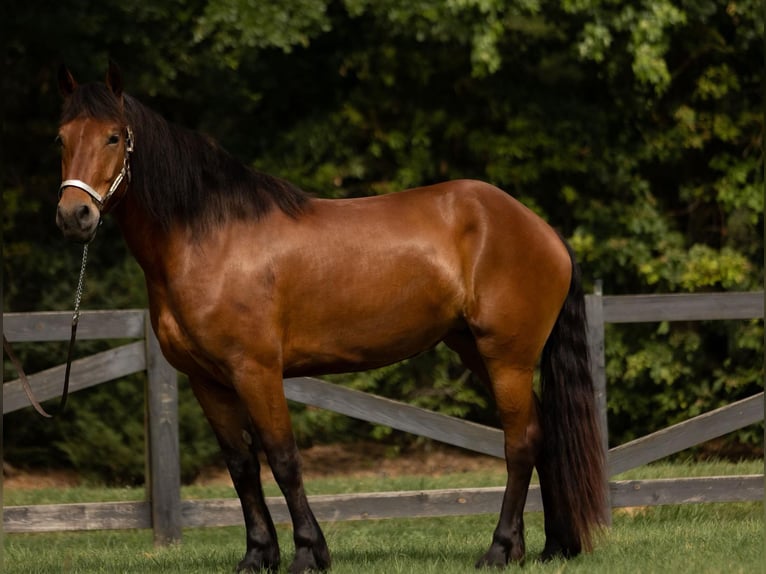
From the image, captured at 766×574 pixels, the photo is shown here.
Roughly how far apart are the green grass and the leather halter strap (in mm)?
1850

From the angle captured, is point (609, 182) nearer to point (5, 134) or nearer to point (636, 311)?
point (636, 311)

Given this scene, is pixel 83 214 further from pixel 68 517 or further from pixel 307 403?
pixel 68 517


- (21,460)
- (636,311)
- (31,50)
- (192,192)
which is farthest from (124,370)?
(31,50)

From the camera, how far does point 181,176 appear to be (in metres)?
5.46

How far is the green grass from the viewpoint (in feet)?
18.3

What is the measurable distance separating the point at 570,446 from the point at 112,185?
98.9 inches

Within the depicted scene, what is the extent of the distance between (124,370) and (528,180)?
222 inches

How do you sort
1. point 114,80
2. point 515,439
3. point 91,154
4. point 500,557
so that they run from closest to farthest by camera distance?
point 91,154, point 114,80, point 500,557, point 515,439

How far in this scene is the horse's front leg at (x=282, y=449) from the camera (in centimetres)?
533

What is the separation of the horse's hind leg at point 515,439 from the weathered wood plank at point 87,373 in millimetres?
2543

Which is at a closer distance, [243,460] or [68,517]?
[243,460]

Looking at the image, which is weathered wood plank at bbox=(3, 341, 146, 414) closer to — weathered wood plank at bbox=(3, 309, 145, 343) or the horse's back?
weathered wood plank at bbox=(3, 309, 145, 343)

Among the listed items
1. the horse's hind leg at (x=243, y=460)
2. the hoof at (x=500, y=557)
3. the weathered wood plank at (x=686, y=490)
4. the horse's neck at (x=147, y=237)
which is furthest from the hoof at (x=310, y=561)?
the weathered wood plank at (x=686, y=490)

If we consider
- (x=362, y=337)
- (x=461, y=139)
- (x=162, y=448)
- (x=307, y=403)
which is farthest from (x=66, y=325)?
(x=461, y=139)
